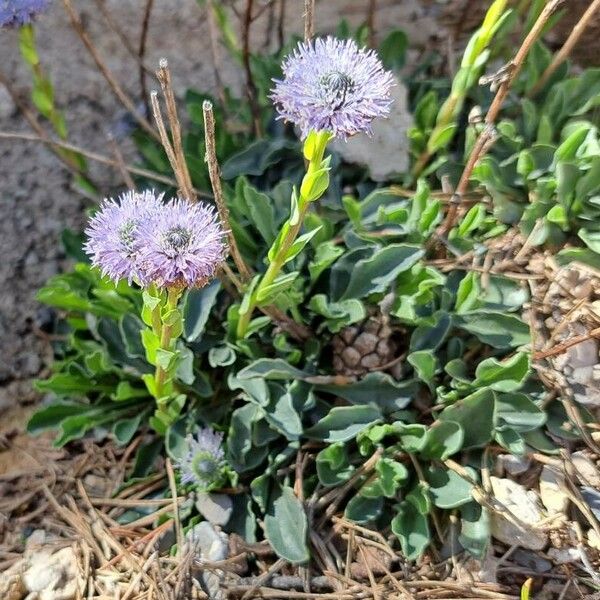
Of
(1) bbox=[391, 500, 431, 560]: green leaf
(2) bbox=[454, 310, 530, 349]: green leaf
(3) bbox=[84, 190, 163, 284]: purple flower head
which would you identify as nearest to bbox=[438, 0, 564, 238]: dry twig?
(2) bbox=[454, 310, 530, 349]: green leaf

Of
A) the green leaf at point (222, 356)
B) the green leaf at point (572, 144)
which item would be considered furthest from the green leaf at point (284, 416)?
the green leaf at point (572, 144)

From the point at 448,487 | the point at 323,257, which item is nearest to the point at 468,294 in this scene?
the point at 323,257

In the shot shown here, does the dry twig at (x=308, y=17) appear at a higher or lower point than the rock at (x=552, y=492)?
higher

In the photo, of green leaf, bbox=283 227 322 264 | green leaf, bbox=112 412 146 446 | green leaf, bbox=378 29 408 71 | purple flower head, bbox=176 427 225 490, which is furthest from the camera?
green leaf, bbox=378 29 408 71

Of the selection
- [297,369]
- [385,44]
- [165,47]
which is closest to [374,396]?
[297,369]

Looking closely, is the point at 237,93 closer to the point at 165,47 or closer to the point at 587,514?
the point at 165,47

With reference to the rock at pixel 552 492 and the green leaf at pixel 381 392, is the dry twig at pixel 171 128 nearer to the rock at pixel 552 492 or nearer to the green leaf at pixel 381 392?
the green leaf at pixel 381 392

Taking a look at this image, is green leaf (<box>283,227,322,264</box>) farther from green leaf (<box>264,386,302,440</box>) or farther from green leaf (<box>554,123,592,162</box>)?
green leaf (<box>554,123,592,162</box>)
